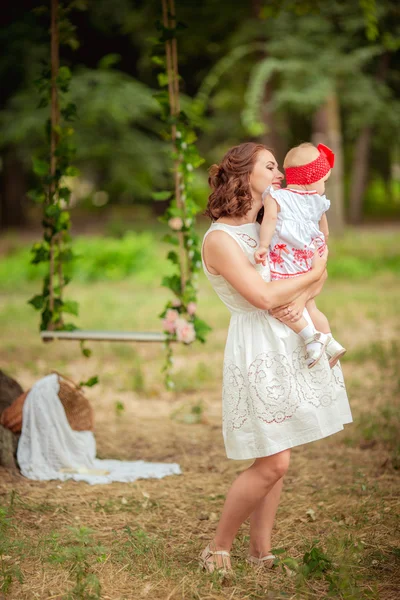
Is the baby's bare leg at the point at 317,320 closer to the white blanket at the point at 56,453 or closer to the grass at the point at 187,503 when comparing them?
the grass at the point at 187,503

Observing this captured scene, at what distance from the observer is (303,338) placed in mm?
3047

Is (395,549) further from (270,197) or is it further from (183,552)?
(270,197)

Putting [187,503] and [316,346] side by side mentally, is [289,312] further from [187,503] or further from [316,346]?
[187,503]

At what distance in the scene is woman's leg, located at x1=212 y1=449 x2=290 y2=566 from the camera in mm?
3006

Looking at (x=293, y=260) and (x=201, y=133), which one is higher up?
(x=201, y=133)

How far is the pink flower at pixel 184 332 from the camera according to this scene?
4.78 m

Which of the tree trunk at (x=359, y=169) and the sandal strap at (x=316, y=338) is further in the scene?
the tree trunk at (x=359, y=169)

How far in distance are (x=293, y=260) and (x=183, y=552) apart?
1422 millimetres

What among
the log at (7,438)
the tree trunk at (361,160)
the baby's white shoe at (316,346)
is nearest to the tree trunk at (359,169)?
the tree trunk at (361,160)

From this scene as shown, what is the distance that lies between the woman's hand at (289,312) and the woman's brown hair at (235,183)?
406 mm

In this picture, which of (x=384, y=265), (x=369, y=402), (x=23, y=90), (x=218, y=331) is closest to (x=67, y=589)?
(x=369, y=402)

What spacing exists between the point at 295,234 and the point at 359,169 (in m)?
19.2

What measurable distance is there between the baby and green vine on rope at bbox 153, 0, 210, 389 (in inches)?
71.0

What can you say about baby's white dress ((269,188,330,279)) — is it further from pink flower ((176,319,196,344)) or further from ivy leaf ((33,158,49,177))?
ivy leaf ((33,158,49,177))
